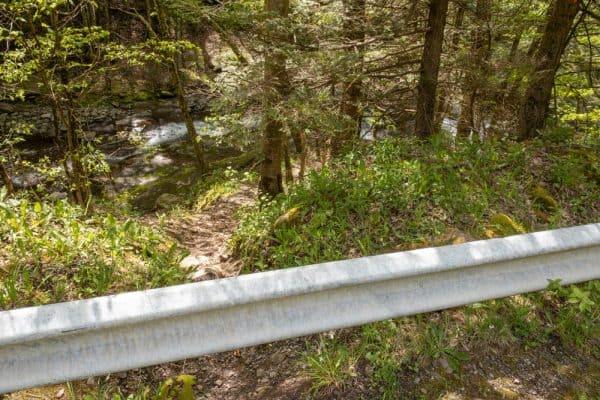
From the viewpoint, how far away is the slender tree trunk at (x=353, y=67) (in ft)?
20.3

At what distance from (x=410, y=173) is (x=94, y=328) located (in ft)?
10.9

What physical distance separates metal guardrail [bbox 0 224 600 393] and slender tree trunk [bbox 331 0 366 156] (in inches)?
130

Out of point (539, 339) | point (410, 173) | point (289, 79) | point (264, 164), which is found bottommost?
point (264, 164)

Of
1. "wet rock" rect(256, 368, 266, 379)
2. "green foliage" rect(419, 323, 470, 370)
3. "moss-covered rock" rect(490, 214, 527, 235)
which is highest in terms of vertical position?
"moss-covered rock" rect(490, 214, 527, 235)

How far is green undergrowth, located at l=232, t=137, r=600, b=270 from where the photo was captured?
376 cm

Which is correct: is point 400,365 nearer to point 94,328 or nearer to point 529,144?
point 94,328

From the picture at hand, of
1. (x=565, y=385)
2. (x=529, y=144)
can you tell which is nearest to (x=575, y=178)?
(x=529, y=144)

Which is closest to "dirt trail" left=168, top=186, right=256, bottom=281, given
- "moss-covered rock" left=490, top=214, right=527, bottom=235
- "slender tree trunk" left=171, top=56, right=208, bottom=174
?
"moss-covered rock" left=490, top=214, right=527, bottom=235

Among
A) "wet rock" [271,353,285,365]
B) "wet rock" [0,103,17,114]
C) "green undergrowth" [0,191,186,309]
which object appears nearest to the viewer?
"wet rock" [271,353,285,365]

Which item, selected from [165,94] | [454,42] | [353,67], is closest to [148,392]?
[353,67]

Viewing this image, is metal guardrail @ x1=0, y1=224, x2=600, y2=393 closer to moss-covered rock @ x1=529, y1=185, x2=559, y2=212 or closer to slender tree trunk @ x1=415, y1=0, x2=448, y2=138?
moss-covered rock @ x1=529, y1=185, x2=559, y2=212

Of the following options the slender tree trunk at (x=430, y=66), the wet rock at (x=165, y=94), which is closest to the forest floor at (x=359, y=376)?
the slender tree trunk at (x=430, y=66)

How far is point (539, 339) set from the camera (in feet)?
9.53

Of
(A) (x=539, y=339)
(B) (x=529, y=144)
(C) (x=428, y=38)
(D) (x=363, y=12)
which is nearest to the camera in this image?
(A) (x=539, y=339)
